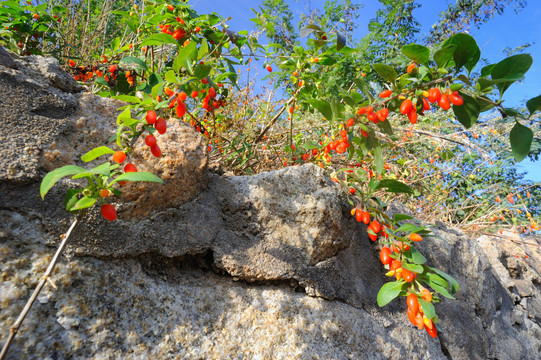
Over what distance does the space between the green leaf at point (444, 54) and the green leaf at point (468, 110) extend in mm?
130

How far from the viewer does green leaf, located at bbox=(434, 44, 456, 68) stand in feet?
3.17

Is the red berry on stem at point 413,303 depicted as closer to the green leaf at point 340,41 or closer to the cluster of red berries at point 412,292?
the cluster of red berries at point 412,292

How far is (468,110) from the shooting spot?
3.48ft

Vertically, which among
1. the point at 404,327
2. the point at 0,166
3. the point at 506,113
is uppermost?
the point at 506,113

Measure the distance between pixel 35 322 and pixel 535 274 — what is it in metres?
Result: 4.16

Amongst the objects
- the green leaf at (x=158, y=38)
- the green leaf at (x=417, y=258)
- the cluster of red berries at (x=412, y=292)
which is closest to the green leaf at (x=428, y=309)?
the cluster of red berries at (x=412, y=292)

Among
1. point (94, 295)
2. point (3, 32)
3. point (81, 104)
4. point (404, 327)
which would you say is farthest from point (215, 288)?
point (3, 32)

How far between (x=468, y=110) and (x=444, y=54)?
8.8 inches

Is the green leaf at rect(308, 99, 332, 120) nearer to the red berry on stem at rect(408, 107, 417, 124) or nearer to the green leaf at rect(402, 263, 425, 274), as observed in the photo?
the red berry on stem at rect(408, 107, 417, 124)

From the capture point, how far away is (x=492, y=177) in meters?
7.07

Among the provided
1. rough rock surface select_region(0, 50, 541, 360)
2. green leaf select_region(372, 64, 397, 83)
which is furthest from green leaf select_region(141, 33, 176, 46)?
green leaf select_region(372, 64, 397, 83)

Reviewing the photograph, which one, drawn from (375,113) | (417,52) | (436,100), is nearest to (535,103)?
(436,100)

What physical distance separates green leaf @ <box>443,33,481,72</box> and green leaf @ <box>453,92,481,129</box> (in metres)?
0.10

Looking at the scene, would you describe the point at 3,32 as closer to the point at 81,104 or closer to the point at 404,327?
the point at 81,104
